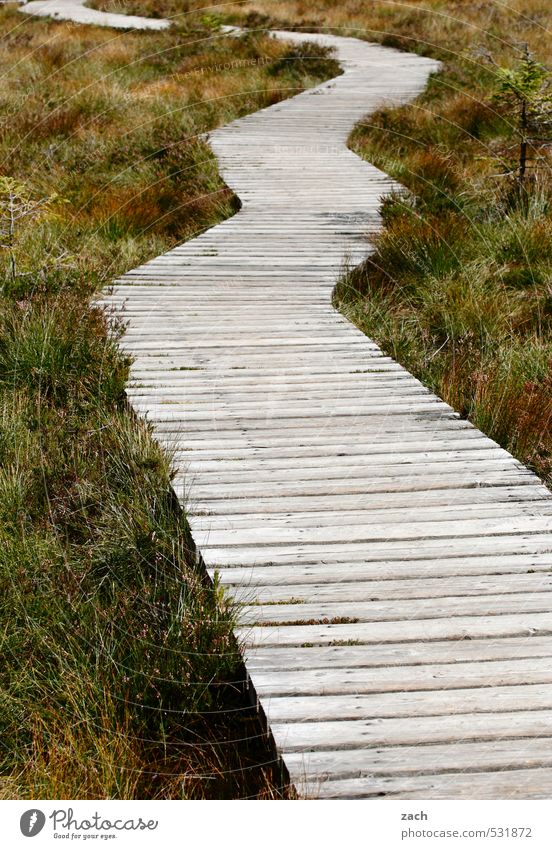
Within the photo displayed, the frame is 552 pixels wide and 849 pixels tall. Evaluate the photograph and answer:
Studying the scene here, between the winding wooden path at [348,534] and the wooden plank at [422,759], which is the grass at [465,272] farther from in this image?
the wooden plank at [422,759]

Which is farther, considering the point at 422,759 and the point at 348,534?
the point at 348,534

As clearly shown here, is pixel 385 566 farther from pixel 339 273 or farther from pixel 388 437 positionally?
pixel 339 273

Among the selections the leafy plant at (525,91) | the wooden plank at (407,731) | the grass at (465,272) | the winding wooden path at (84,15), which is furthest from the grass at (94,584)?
the winding wooden path at (84,15)

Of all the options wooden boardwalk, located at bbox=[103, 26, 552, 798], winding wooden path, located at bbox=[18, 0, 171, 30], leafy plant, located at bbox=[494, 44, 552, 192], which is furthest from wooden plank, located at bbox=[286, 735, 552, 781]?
winding wooden path, located at bbox=[18, 0, 171, 30]

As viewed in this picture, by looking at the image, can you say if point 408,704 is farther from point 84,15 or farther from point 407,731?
point 84,15

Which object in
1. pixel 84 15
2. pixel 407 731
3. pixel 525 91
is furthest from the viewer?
pixel 84 15

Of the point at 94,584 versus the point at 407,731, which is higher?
the point at 407,731

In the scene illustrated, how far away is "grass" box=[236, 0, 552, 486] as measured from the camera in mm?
4812

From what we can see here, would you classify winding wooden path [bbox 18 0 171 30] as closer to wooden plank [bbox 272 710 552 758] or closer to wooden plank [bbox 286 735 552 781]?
wooden plank [bbox 272 710 552 758]

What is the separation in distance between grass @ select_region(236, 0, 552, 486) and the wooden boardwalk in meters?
0.26

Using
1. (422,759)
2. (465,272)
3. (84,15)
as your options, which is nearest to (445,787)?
(422,759)

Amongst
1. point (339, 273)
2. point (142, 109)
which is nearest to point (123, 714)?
point (339, 273)

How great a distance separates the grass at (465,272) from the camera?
4.81 metres

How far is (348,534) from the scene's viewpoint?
344 centimetres
